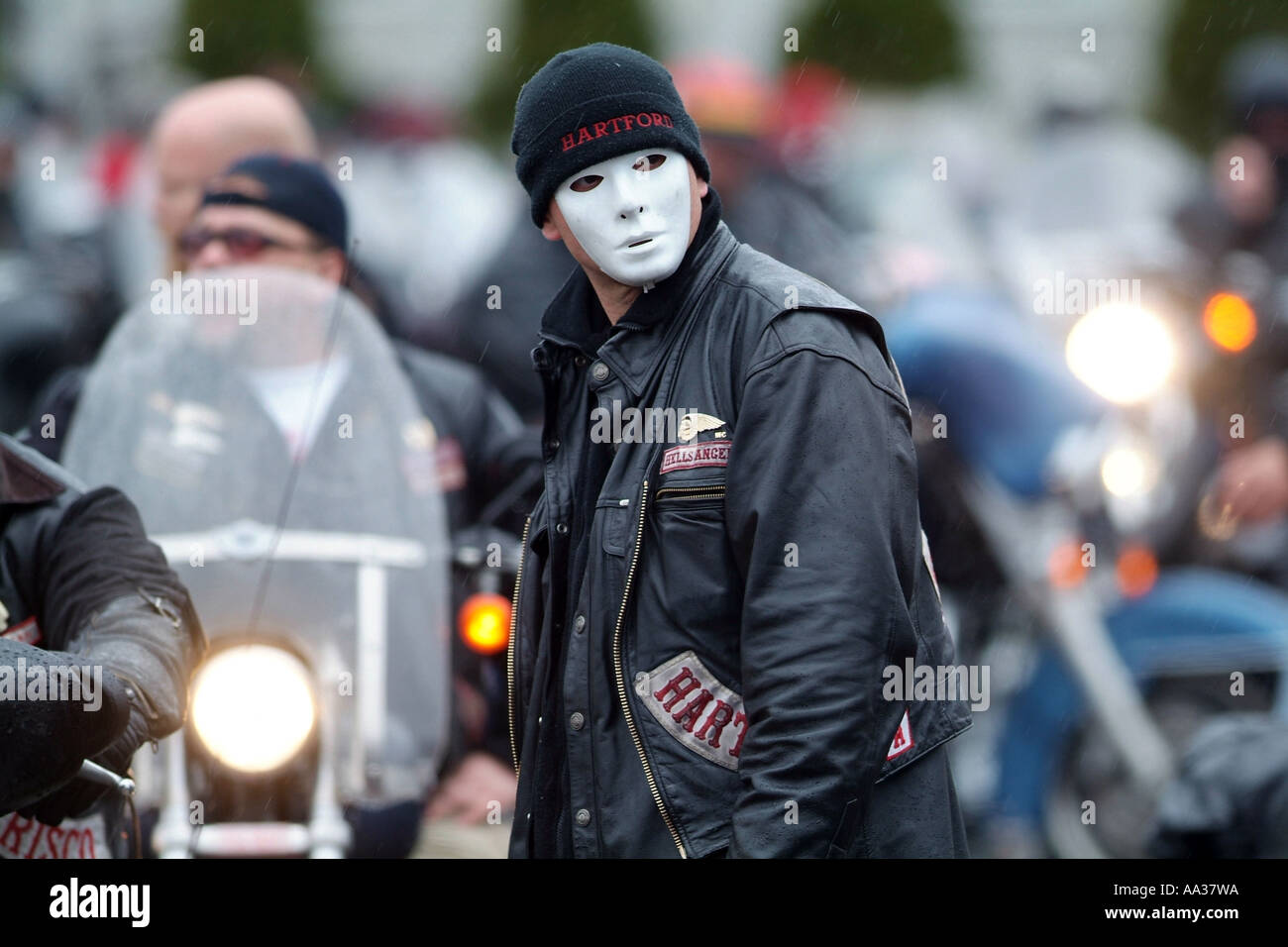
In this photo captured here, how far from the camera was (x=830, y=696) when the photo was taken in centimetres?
279

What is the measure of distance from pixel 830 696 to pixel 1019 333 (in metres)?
3.11

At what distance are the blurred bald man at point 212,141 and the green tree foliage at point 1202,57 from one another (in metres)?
4.20

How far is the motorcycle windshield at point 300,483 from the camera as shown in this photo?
12.8 feet

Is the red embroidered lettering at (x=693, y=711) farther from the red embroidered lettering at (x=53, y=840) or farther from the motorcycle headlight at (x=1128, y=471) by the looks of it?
the motorcycle headlight at (x=1128, y=471)

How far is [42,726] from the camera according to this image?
2891 millimetres

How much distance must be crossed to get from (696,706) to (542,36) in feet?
20.5

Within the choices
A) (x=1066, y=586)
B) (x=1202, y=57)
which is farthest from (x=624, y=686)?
(x=1202, y=57)

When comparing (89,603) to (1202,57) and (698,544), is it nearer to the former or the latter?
(698,544)

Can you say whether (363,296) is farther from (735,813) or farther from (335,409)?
(735,813)

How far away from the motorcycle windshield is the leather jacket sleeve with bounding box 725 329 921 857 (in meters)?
1.24

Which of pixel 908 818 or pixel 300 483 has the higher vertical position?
pixel 300 483

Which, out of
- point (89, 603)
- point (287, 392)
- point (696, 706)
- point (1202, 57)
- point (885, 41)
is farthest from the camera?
point (885, 41)

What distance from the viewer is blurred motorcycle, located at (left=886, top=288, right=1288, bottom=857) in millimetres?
5352
